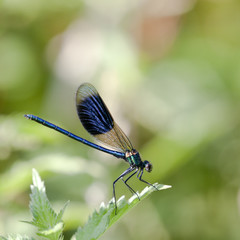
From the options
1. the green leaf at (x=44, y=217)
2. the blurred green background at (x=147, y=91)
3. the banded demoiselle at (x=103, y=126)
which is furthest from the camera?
the blurred green background at (x=147, y=91)

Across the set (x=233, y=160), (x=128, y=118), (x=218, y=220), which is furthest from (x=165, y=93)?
(x=218, y=220)

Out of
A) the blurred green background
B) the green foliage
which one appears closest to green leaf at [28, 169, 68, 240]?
the green foliage

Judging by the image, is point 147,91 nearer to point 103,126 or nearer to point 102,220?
point 103,126

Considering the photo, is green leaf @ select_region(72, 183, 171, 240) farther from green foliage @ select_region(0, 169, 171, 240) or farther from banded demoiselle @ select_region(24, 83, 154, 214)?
banded demoiselle @ select_region(24, 83, 154, 214)

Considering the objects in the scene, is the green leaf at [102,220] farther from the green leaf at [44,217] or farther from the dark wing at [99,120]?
the dark wing at [99,120]

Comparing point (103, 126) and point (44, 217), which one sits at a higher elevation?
point (103, 126)

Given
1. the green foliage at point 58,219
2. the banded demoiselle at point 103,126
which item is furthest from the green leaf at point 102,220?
the banded demoiselle at point 103,126

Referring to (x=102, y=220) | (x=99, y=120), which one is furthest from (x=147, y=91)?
(x=102, y=220)
